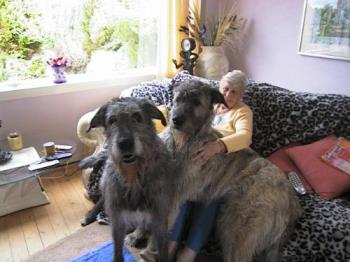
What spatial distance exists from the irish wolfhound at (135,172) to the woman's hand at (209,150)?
0.58ft

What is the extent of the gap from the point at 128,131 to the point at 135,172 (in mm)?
253

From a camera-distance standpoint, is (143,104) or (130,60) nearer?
(143,104)

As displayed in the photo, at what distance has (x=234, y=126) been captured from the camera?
2.13 m

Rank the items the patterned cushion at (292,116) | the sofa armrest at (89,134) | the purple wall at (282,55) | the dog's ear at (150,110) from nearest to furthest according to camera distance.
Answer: the dog's ear at (150,110), the patterned cushion at (292,116), the sofa armrest at (89,134), the purple wall at (282,55)

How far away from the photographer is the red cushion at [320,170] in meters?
2.02

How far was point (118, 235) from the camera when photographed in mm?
1833

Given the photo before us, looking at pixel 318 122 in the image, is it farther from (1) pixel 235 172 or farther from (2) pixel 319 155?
(1) pixel 235 172

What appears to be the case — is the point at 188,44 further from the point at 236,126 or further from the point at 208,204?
the point at 208,204

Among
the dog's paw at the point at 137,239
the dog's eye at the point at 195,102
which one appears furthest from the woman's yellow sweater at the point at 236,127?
the dog's paw at the point at 137,239

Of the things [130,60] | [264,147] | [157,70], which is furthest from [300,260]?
[130,60]

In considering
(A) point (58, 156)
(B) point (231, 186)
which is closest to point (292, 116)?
(B) point (231, 186)

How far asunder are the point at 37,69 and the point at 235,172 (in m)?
2.30

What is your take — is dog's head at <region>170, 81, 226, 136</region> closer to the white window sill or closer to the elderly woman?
the elderly woman

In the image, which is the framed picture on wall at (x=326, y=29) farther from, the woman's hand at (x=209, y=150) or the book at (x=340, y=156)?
the woman's hand at (x=209, y=150)
